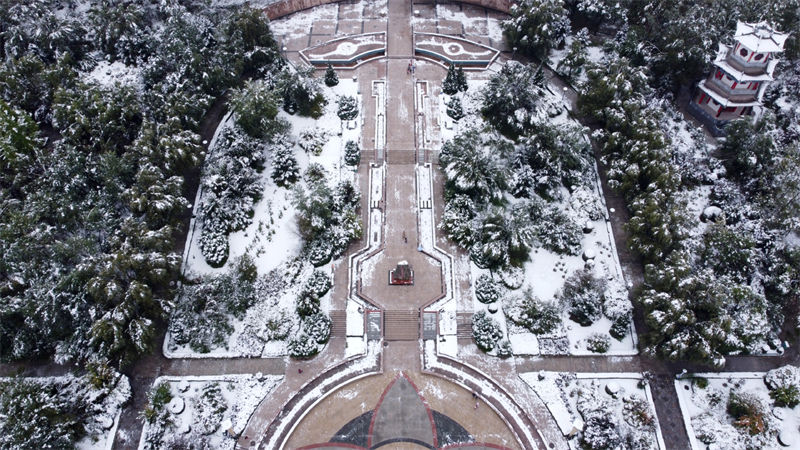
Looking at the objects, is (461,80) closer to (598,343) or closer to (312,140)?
(312,140)

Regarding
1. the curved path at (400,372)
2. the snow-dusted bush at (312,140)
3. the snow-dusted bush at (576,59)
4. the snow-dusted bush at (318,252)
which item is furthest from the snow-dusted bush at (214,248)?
the snow-dusted bush at (576,59)

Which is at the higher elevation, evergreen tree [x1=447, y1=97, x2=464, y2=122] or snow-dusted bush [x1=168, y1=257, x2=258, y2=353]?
evergreen tree [x1=447, y1=97, x2=464, y2=122]

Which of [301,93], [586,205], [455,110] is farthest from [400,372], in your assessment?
[301,93]

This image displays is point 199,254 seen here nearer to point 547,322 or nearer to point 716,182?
point 547,322

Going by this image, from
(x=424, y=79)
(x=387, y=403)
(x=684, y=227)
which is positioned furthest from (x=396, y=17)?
(x=387, y=403)

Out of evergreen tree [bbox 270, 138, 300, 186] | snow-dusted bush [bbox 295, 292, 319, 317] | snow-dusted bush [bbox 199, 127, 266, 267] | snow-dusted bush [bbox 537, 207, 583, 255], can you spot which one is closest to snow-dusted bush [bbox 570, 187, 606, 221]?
snow-dusted bush [bbox 537, 207, 583, 255]

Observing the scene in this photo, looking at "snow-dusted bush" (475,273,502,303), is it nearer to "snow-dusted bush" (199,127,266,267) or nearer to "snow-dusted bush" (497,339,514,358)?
"snow-dusted bush" (497,339,514,358)
